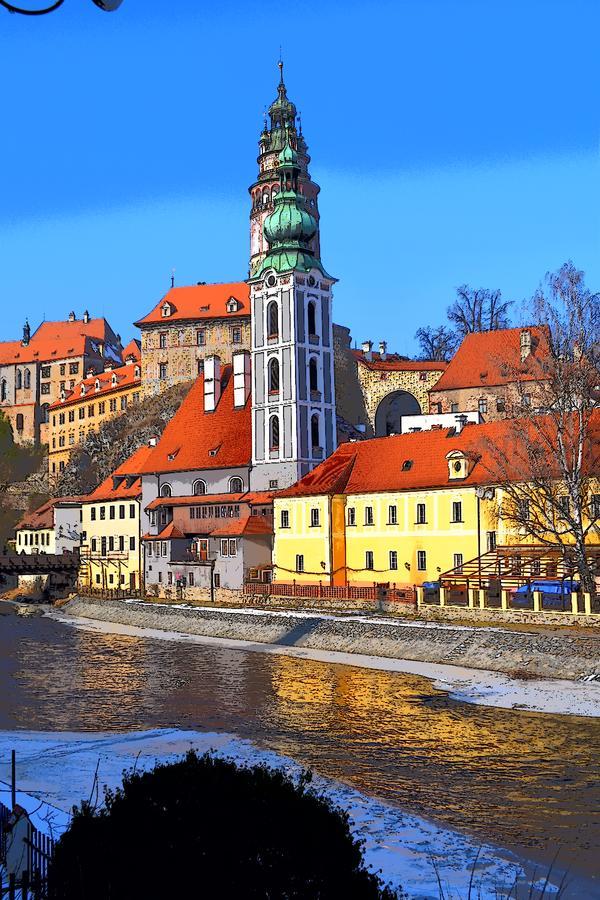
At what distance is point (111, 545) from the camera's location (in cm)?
7506

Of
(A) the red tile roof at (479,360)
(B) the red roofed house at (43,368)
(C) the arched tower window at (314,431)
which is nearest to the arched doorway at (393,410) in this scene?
(A) the red tile roof at (479,360)

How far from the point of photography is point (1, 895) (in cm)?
946

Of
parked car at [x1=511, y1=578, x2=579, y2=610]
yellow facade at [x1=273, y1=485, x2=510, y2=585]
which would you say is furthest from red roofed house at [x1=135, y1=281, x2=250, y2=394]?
parked car at [x1=511, y1=578, x2=579, y2=610]

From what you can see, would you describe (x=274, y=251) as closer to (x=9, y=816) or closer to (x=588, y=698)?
(x=588, y=698)

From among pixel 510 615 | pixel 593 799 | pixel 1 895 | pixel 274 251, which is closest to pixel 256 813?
pixel 1 895

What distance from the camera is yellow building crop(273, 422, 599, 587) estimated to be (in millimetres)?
48281

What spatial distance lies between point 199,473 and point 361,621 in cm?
2612

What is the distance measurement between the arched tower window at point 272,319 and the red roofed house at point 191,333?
36.2 meters

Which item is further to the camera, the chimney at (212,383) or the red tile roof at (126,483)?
the red tile roof at (126,483)

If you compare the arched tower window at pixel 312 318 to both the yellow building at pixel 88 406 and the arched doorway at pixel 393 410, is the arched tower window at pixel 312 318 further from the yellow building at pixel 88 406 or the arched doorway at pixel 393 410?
the yellow building at pixel 88 406

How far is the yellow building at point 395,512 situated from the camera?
1901 inches

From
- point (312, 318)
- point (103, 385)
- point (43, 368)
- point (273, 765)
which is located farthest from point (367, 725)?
point (43, 368)

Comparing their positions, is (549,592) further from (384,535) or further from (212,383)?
(212,383)

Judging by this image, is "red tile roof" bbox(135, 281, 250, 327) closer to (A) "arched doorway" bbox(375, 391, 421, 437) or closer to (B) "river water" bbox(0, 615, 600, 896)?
(A) "arched doorway" bbox(375, 391, 421, 437)
